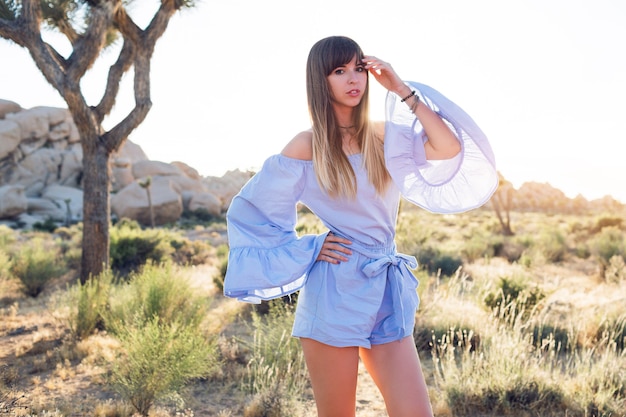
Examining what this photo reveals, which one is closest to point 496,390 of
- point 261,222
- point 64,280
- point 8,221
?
point 261,222

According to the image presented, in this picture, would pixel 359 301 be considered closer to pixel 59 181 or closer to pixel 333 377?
pixel 333 377

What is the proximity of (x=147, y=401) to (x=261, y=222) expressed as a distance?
2174 millimetres

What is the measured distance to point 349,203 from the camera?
8.39ft

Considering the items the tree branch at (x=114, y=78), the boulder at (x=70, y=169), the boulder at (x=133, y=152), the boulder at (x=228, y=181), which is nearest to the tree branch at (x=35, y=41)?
the tree branch at (x=114, y=78)

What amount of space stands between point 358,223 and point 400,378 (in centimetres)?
65

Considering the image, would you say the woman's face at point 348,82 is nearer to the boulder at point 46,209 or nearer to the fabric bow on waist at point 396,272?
the fabric bow on waist at point 396,272

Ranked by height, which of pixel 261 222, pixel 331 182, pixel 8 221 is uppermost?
pixel 331 182

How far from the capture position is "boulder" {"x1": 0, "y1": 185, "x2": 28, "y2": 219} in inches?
1443

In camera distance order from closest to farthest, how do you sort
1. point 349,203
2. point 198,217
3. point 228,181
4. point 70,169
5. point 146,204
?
point 349,203
point 146,204
point 198,217
point 70,169
point 228,181

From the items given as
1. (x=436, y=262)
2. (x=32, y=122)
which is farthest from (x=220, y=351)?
(x=32, y=122)

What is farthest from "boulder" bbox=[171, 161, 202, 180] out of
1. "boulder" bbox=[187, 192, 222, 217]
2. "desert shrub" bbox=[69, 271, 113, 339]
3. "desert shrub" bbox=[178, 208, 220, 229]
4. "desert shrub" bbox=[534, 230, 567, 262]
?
"desert shrub" bbox=[69, 271, 113, 339]

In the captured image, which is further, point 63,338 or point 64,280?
point 64,280

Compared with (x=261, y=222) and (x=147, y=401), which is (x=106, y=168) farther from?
(x=261, y=222)

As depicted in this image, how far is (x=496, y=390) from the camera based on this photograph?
14.9ft
